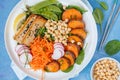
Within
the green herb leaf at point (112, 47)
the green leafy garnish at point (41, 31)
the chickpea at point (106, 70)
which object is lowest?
the chickpea at point (106, 70)

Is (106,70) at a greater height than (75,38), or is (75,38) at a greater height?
(75,38)

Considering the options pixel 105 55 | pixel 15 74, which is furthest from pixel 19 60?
pixel 105 55

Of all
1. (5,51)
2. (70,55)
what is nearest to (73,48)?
(70,55)

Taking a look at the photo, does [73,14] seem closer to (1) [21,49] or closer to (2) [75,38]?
(2) [75,38]

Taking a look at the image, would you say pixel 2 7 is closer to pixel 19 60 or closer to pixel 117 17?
pixel 19 60

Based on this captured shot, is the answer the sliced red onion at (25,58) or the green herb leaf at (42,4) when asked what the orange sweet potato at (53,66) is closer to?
the sliced red onion at (25,58)

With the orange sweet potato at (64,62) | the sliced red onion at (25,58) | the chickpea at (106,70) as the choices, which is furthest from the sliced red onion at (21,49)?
the chickpea at (106,70)
